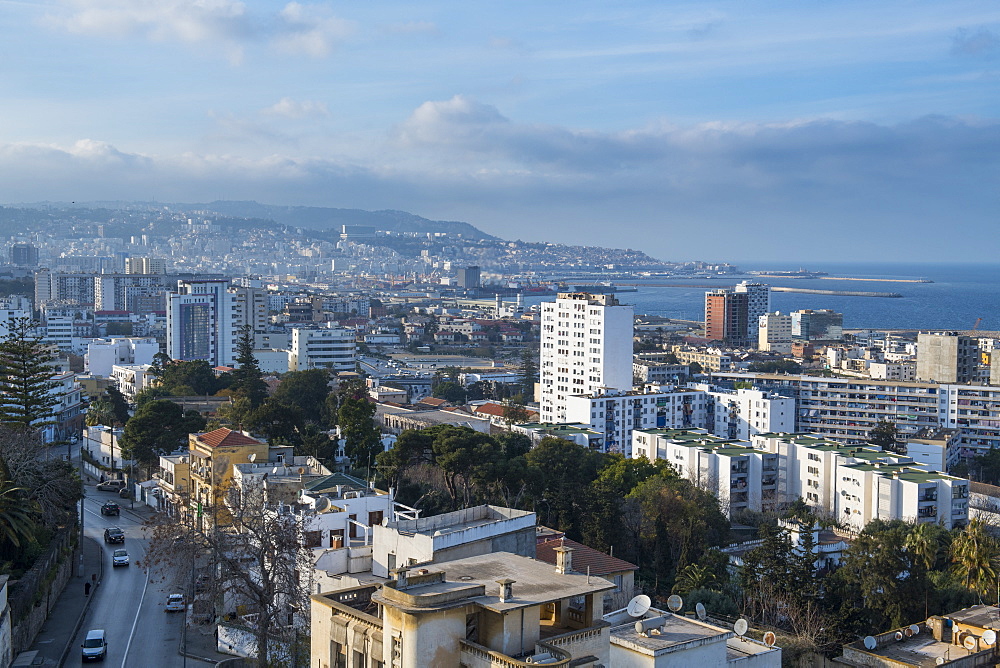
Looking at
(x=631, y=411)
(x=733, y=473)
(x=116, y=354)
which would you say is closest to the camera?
(x=733, y=473)

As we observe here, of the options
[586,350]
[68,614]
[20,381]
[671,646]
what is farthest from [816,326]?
[671,646]

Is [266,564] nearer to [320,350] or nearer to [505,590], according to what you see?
[505,590]

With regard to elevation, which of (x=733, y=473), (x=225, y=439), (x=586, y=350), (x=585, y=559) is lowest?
(x=733, y=473)

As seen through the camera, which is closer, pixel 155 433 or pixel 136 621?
pixel 136 621

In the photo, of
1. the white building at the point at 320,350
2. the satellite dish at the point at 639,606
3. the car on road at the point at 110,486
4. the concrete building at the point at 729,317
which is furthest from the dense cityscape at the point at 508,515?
the concrete building at the point at 729,317

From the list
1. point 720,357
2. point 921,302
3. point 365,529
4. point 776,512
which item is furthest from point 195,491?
point 921,302

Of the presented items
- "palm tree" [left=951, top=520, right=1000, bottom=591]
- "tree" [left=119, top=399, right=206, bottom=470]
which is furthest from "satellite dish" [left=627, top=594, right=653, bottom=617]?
"tree" [left=119, top=399, right=206, bottom=470]
